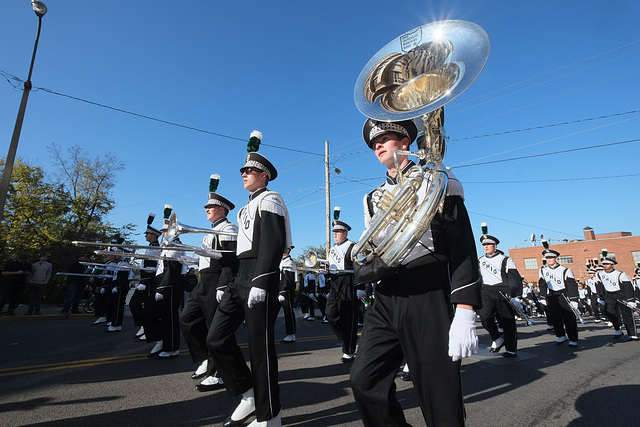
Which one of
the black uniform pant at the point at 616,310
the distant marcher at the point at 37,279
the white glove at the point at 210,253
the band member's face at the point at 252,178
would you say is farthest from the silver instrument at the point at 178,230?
the black uniform pant at the point at 616,310

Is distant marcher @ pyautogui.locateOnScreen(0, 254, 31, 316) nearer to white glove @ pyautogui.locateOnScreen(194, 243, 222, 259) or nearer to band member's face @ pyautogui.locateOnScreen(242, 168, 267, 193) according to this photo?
white glove @ pyautogui.locateOnScreen(194, 243, 222, 259)

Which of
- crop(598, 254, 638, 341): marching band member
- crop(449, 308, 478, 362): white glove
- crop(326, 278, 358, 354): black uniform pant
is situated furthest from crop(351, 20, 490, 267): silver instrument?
crop(598, 254, 638, 341): marching band member

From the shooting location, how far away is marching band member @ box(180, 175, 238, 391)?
13.5 feet

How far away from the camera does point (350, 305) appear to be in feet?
20.5

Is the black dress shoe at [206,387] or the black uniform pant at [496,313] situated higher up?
the black uniform pant at [496,313]

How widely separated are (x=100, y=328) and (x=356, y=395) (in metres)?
9.96

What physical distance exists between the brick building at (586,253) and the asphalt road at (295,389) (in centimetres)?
4200

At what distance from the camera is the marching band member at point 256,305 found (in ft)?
9.69

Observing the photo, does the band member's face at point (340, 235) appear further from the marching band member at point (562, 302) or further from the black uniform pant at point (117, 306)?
the black uniform pant at point (117, 306)

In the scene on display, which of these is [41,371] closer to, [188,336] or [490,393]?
[188,336]

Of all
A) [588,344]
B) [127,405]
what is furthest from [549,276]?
[127,405]

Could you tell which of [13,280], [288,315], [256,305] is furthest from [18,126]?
[256,305]

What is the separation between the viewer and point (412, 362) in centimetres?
187

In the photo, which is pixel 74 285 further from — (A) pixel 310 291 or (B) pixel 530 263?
(B) pixel 530 263
